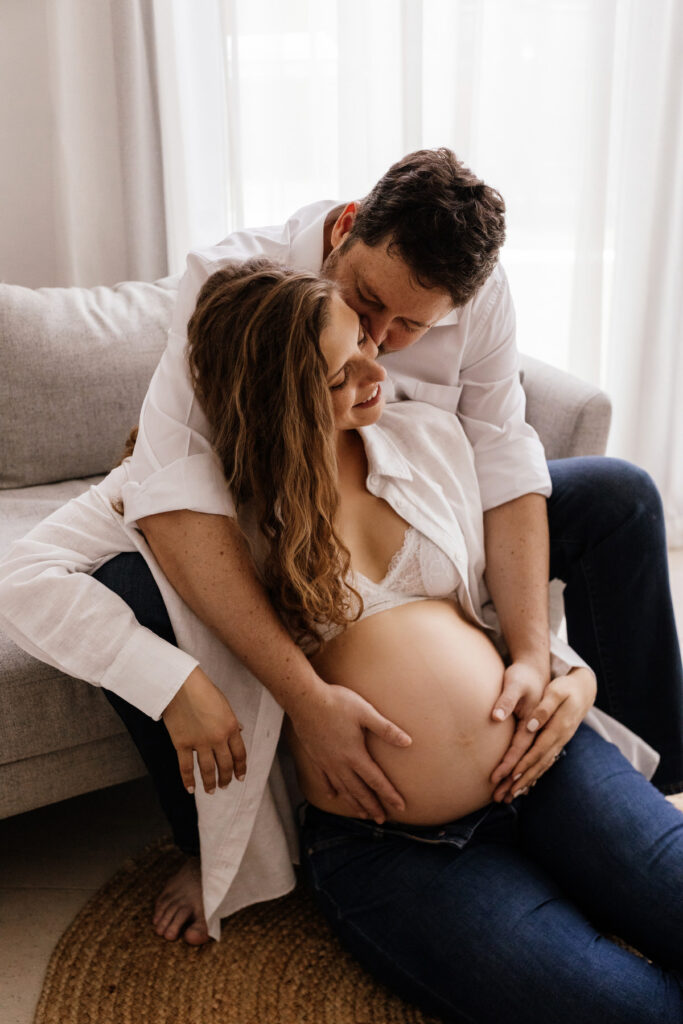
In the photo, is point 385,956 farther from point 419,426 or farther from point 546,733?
point 419,426

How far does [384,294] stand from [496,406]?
0.33 m

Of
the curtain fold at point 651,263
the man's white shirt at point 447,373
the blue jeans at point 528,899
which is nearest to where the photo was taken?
the blue jeans at point 528,899

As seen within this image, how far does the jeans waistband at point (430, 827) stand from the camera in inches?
43.7

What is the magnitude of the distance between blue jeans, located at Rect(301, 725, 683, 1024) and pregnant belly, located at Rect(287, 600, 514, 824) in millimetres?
49

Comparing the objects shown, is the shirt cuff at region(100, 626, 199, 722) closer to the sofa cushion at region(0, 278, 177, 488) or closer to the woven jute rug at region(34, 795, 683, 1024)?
the woven jute rug at region(34, 795, 683, 1024)

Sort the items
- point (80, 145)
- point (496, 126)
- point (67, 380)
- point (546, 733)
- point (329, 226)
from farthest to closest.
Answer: point (496, 126) < point (80, 145) < point (67, 380) < point (329, 226) < point (546, 733)

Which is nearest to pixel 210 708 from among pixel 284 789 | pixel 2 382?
pixel 284 789

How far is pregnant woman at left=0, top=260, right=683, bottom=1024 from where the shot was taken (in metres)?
1.02

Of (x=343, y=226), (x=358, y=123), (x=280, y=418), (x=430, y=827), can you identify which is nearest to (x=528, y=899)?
(x=430, y=827)

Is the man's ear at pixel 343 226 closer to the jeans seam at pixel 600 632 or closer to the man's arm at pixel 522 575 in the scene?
the man's arm at pixel 522 575

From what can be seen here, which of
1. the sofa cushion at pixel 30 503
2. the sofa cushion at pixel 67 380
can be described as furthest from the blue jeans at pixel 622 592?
the sofa cushion at pixel 67 380

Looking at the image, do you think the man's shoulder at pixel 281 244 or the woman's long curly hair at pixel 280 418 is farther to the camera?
the man's shoulder at pixel 281 244

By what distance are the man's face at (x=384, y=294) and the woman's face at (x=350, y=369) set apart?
0.04 metres

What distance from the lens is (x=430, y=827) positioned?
44.4 inches
